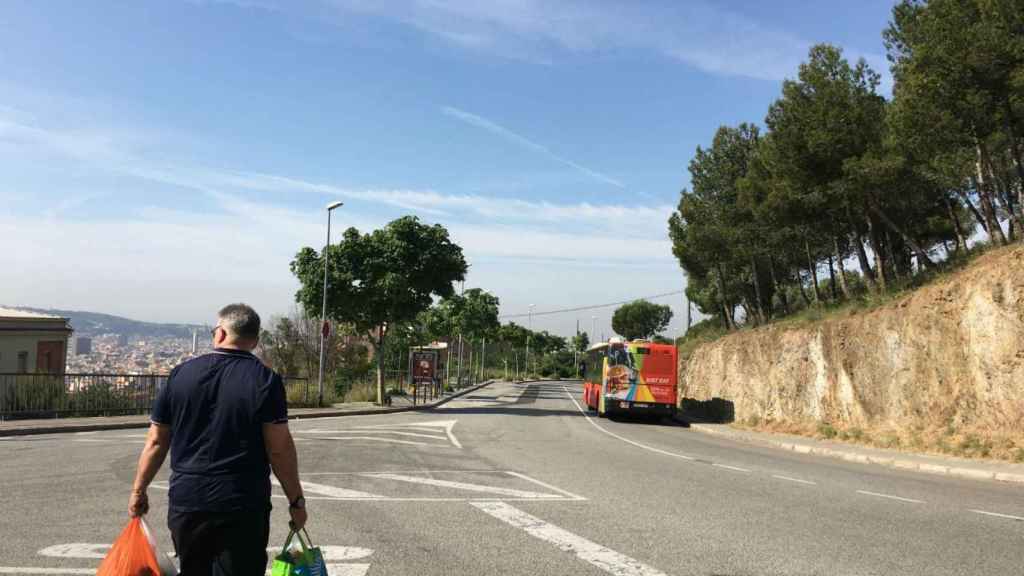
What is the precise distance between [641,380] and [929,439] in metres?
11.9

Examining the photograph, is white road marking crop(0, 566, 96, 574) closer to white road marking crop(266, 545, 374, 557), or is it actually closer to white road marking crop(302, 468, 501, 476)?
white road marking crop(266, 545, 374, 557)

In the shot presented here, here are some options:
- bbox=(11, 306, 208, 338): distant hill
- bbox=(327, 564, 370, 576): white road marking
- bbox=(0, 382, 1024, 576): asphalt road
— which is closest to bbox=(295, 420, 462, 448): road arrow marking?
bbox=(0, 382, 1024, 576): asphalt road

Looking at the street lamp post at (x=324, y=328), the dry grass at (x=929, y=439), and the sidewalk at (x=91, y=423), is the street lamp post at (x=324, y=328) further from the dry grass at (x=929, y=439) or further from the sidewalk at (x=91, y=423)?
the dry grass at (x=929, y=439)

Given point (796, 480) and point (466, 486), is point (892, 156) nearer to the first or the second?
point (796, 480)

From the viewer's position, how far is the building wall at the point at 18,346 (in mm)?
29641

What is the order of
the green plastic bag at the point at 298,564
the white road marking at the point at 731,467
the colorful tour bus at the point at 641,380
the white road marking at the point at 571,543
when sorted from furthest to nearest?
the colorful tour bus at the point at 641,380 → the white road marking at the point at 731,467 → the white road marking at the point at 571,543 → the green plastic bag at the point at 298,564

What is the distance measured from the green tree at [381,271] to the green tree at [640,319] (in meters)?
75.3

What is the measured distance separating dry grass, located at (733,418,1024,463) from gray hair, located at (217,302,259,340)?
15429mm

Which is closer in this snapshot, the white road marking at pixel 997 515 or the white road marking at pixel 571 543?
the white road marking at pixel 571 543

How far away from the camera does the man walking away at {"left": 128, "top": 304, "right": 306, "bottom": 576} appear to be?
364cm

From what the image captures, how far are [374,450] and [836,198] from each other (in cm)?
1769

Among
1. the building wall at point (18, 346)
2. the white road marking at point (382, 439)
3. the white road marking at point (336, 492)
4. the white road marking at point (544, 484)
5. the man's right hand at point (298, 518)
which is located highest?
the building wall at point (18, 346)

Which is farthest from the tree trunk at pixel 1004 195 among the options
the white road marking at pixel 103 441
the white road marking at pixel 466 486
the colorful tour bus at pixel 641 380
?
the white road marking at pixel 103 441

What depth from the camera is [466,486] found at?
10336mm
